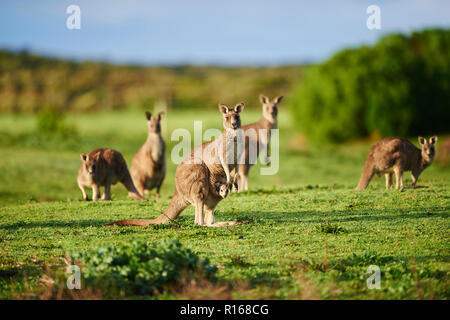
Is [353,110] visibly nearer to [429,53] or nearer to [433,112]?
[433,112]

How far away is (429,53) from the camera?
35125 millimetres

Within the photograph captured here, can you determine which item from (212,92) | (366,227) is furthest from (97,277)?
(212,92)

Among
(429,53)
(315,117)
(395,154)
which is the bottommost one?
(395,154)

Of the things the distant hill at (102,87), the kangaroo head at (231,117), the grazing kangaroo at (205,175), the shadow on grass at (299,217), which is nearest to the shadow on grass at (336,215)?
the shadow on grass at (299,217)

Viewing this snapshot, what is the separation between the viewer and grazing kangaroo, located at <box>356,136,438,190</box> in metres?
11.4

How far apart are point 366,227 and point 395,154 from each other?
11.4 ft

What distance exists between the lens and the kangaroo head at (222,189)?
8211 mm

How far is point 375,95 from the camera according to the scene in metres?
32.0

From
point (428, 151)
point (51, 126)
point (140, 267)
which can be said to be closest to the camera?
point (140, 267)

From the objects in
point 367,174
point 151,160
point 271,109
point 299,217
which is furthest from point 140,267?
point 271,109

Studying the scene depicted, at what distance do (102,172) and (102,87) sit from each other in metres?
73.1

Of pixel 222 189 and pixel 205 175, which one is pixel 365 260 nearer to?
pixel 222 189

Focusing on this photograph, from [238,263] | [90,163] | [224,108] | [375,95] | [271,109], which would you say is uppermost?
[375,95]

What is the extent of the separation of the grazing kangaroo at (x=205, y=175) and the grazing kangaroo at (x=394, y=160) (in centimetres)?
410
